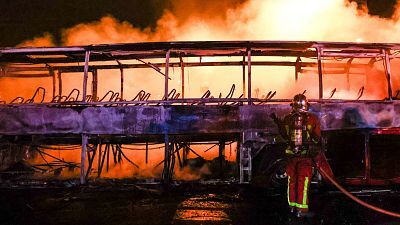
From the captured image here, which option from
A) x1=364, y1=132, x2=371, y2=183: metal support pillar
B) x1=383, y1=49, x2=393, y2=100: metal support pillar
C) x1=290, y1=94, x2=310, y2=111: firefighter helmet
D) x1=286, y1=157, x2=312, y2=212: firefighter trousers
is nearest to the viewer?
x1=286, y1=157, x2=312, y2=212: firefighter trousers

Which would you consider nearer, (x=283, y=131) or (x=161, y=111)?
(x=283, y=131)

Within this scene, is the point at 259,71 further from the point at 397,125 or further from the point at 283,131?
the point at 283,131

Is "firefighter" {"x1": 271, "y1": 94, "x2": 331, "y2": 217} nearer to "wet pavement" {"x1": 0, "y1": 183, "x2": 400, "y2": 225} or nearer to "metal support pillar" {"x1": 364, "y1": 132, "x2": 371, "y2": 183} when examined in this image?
"wet pavement" {"x1": 0, "y1": 183, "x2": 400, "y2": 225}

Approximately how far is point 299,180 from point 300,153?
0.48 m

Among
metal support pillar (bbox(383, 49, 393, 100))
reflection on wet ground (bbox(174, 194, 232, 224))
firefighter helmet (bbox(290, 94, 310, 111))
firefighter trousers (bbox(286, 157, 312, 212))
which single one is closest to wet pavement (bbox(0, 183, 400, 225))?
reflection on wet ground (bbox(174, 194, 232, 224))

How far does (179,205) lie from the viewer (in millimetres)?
6926

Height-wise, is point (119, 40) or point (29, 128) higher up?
point (119, 40)

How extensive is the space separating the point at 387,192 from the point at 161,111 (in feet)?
19.5

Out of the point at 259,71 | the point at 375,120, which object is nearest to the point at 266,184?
the point at 375,120

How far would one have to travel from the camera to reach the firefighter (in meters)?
5.75

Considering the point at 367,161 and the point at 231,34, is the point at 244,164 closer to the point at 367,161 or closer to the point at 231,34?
the point at 367,161

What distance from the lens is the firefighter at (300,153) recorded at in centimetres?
575

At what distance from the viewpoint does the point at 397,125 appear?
27.5ft

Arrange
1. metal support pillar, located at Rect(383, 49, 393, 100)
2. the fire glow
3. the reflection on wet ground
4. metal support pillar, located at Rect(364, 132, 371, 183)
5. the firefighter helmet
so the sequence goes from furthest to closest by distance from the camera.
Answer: the fire glow, metal support pillar, located at Rect(383, 49, 393, 100), metal support pillar, located at Rect(364, 132, 371, 183), the firefighter helmet, the reflection on wet ground
